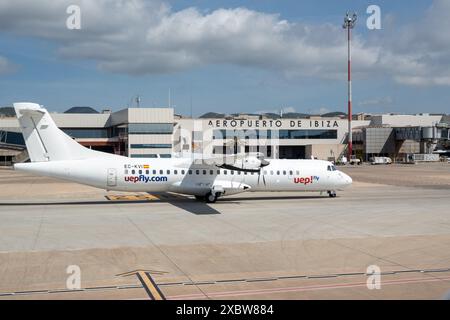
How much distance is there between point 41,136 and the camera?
91.0ft

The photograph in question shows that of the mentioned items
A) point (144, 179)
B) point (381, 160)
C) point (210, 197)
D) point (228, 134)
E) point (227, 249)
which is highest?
point (228, 134)

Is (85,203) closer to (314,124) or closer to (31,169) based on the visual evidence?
(31,169)

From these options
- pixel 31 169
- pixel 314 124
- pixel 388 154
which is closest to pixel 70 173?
pixel 31 169

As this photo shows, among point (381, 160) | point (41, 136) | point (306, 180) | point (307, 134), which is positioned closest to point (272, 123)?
point (307, 134)

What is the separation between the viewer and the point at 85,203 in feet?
101

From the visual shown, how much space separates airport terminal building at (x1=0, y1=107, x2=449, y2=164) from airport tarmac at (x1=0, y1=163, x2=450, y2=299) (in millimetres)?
52682

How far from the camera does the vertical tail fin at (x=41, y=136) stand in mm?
27312

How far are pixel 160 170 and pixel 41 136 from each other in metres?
7.35

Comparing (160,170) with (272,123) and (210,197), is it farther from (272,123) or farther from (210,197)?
(272,123)

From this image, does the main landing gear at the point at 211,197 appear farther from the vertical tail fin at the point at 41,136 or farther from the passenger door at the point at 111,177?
the vertical tail fin at the point at 41,136

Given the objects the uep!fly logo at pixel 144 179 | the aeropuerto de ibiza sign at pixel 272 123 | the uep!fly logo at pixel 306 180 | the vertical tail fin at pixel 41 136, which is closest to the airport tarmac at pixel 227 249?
the uep!fly logo at pixel 144 179

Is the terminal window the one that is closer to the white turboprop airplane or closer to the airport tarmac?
the white turboprop airplane

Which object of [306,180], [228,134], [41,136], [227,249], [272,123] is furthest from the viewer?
[272,123]

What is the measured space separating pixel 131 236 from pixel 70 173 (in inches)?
414
